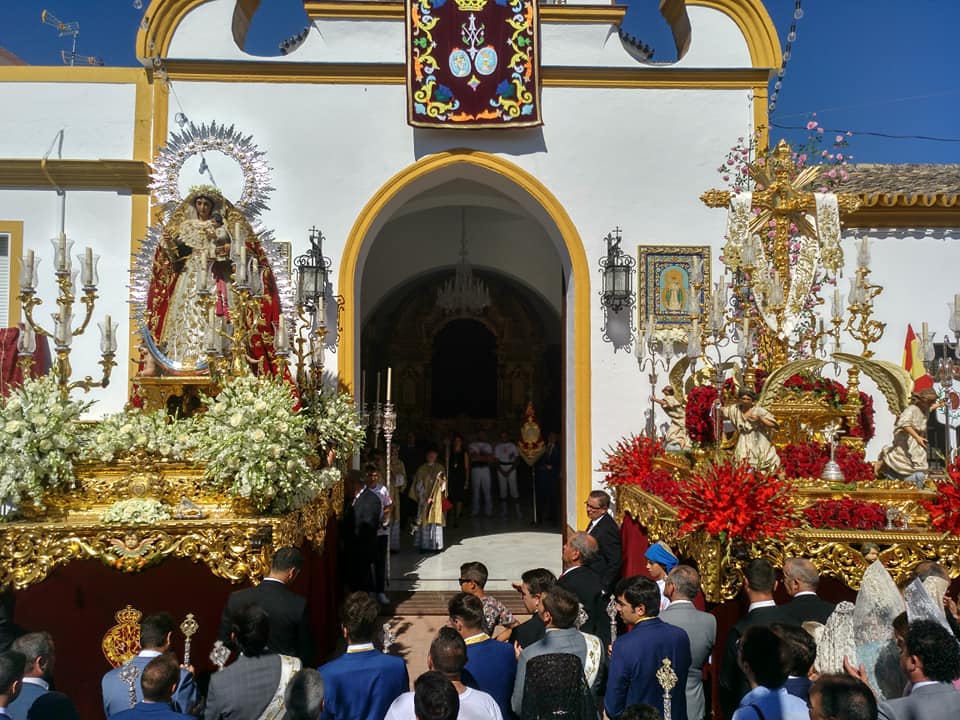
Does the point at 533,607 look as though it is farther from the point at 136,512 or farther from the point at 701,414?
the point at 701,414

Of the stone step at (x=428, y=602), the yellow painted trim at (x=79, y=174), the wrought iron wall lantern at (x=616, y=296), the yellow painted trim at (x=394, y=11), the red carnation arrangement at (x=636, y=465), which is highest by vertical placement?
the yellow painted trim at (x=394, y=11)

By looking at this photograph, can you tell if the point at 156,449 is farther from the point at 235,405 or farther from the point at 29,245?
the point at 29,245

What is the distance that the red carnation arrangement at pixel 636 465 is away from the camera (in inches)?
309

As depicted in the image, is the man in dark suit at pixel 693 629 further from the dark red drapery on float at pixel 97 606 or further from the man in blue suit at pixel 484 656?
the dark red drapery on float at pixel 97 606

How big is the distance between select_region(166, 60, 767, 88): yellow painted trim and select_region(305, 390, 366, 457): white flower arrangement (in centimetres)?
422

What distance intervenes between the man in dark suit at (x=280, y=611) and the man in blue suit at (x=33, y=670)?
97 centimetres

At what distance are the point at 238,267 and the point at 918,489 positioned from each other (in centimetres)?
530

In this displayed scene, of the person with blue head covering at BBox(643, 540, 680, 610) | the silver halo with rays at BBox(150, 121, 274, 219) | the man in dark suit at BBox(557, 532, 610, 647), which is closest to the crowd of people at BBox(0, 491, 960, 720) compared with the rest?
the man in dark suit at BBox(557, 532, 610, 647)

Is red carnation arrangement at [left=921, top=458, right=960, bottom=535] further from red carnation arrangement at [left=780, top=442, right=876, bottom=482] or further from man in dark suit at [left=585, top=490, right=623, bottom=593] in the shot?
man in dark suit at [left=585, top=490, right=623, bottom=593]

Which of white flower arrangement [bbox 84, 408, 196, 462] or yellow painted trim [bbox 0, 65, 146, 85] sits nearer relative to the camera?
white flower arrangement [bbox 84, 408, 196, 462]

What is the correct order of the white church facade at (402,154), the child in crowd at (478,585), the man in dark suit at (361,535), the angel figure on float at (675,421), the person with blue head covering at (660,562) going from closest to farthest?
the child in crowd at (478,585) → the person with blue head covering at (660,562) → the man in dark suit at (361,535) → the angel figure on float at (675,421) → the white church facade at (402,154)

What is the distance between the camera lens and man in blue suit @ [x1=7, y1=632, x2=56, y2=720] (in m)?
3.54

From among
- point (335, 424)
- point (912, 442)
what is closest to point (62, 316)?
point (335, 424)

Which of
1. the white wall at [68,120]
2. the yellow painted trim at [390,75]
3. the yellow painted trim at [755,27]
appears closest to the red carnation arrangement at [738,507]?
the yellow painted trim at [390,75]
